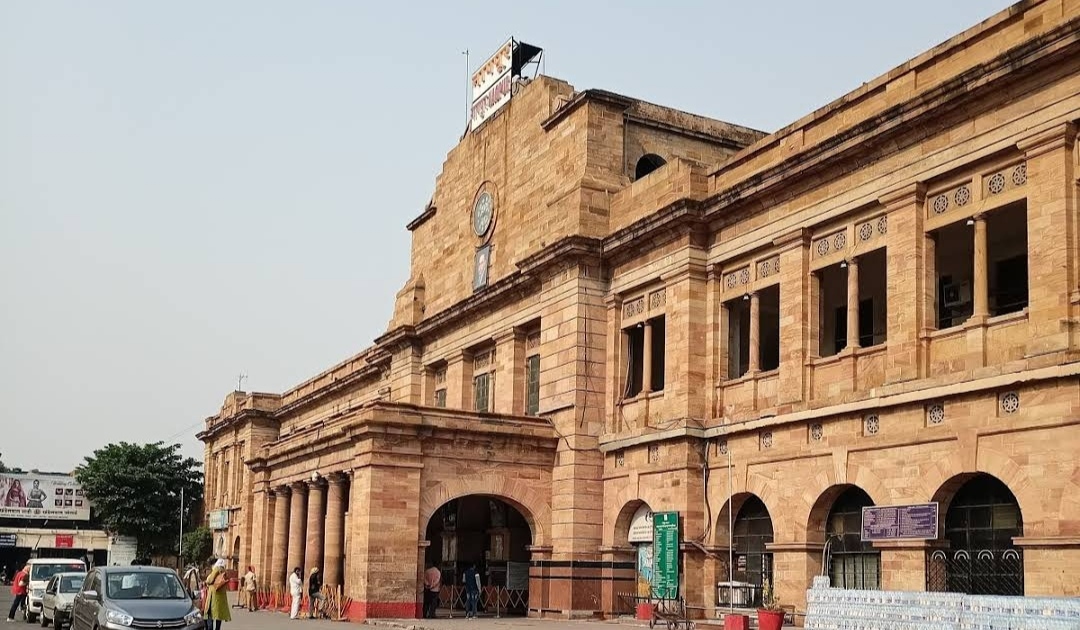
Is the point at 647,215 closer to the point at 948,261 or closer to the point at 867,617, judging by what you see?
the point at 948,261

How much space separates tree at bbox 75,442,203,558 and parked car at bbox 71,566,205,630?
190 ft

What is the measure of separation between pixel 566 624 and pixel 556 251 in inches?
381

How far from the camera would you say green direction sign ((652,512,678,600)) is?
28.8m

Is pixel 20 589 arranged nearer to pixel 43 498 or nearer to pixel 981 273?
pixel 981 273

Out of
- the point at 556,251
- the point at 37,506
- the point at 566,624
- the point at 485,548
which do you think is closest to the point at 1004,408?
the point at 566,624

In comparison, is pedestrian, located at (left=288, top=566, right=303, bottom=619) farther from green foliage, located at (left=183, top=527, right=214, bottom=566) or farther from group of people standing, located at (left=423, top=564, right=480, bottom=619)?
green foliage, located at (left=183, top=527, right=214, bottom=566)

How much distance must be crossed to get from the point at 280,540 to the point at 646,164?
701 inches

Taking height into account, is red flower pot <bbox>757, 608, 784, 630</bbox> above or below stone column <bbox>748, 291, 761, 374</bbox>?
below

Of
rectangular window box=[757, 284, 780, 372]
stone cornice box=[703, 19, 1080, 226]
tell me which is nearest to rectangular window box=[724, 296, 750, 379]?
rectangular window box=[757, 284, 780, 372]

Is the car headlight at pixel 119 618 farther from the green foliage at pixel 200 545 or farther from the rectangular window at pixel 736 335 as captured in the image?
the green foliage at pixel 200 545

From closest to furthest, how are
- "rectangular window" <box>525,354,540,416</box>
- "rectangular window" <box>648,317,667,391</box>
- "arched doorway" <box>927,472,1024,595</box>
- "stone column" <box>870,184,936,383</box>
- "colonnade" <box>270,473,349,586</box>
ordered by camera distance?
"arched doorway" <box>927,472,1024,595</box> → "stone column" <box>870,184,936,383</box> → "rectangular window" <box>648,317,667,391</box> → "colonnade" <box>270,473,349,586</box> → "rectangular window" <box>525,354,540,416</box>

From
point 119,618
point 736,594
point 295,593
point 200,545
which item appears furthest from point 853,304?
point 200,545

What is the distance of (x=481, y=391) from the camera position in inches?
1545

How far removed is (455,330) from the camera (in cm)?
4066
